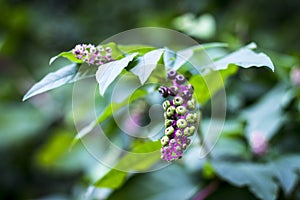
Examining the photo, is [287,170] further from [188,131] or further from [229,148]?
[188,131]

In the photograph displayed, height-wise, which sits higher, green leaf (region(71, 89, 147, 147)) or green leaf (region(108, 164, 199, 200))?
green leaf (region(71, 89, 147, 147))

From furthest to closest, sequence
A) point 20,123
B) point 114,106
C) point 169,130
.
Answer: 1. point 20,123
2. point 114,106
3. point 169,130

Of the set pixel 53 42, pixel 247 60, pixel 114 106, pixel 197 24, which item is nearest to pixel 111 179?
pixel 114 106

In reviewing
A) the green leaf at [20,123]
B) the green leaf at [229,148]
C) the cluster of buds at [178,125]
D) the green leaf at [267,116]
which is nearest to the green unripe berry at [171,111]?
the cluster of buds at [178,125]

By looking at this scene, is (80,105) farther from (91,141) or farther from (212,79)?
(212,79)

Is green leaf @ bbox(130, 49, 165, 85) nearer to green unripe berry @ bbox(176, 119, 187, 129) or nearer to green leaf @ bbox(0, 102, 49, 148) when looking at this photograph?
green unripe berry @ bbox(176, 119, 187, 129)

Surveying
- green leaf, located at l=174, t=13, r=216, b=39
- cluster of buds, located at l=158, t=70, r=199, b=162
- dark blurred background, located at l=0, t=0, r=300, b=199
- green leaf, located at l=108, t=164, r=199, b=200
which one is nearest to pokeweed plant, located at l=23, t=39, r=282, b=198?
cluster of buds, located at l=158, t=70, r=199, b=162

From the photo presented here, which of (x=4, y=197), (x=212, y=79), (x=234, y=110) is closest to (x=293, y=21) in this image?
(x=234, y=110)
